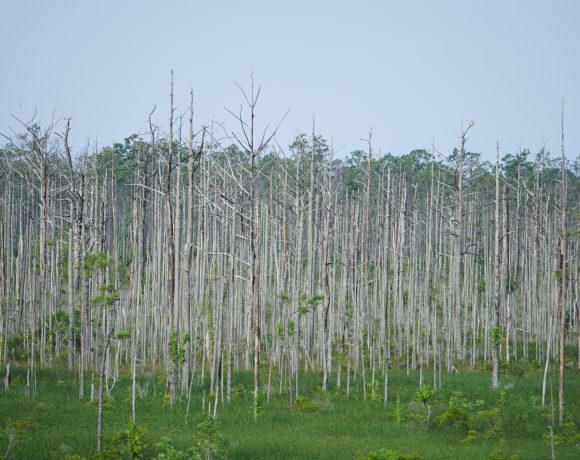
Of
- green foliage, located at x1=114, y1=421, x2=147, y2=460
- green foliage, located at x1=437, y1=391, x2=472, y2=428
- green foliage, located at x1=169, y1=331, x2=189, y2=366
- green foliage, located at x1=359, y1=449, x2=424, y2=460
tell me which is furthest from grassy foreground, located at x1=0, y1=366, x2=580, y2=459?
green foliage, located at x1=169, y1=331, x2=189, y2=366

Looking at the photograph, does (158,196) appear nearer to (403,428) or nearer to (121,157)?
(403,428)

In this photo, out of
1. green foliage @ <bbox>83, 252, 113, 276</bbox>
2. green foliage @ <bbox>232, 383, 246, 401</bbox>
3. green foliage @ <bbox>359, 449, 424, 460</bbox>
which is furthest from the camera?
green foliage @ <bbox>232, 383, 246, 401</bbox>

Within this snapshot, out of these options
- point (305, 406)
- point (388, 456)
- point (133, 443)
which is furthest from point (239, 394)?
point (388, 456)

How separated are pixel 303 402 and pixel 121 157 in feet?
105

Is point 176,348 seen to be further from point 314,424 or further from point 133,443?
point 133,443

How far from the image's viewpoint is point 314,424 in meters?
13.3

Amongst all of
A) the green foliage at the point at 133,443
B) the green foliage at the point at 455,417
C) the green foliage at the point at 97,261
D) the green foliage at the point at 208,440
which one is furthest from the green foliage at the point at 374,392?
the green foliage at the point at 97,261

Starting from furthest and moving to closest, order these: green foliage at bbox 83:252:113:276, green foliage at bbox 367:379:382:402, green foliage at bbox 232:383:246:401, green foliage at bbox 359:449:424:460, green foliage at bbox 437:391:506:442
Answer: green foliage at bbox 232:383:246:401 → green foliage at bbox 367:379:382:402 → green foliage at bbox 437:391:506:442 → green foliage at bbox 83:252:113:276 → green foliage at bbox 359:449:424:460

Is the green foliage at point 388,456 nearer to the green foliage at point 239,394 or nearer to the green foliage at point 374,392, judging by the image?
the green foliage at point 374,392

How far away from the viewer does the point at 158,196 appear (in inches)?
1021

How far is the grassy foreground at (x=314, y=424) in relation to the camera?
425 inches

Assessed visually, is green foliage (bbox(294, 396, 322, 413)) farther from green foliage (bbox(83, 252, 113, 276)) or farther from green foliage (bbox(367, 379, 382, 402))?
green foliage (bbox(83, 252, 113, 276))

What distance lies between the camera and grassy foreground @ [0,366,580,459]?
10.8 m

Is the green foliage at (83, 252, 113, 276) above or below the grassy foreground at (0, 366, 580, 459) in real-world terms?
above
